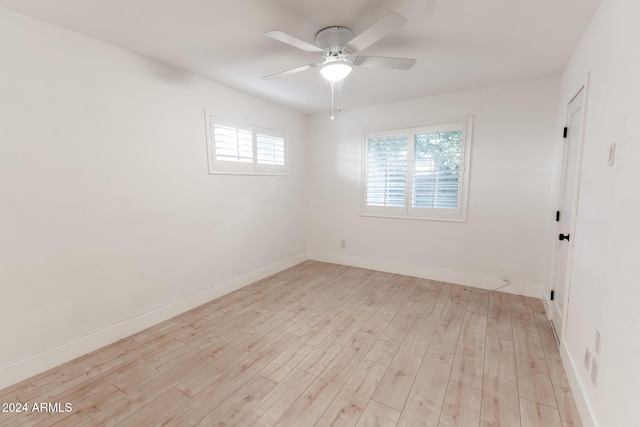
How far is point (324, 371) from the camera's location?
2061 millimetres

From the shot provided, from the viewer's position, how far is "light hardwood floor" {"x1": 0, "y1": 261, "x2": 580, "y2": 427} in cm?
167

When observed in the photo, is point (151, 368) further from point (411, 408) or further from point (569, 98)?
point (569, 98)

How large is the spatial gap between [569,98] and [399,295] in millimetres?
2641

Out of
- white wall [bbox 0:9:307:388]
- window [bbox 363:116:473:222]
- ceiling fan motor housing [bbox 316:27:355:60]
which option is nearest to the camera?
white wall [bbox 0:9:307:388]

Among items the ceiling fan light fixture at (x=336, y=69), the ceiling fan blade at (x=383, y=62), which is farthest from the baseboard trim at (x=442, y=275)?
the ceiling fan light fixture at (x=336, y=69)

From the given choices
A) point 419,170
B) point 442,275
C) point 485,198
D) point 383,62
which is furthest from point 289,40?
point 442,275

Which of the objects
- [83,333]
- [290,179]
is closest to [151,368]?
[83,333]

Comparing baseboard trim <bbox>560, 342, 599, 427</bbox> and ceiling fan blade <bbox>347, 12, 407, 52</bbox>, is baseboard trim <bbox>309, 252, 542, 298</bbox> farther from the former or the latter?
ceiling fan blade <bbox>347, 12, 407, 52</bbox>

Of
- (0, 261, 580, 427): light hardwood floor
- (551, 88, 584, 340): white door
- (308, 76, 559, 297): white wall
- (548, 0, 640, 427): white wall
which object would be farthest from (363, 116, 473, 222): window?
(548, 0, 640, 427): white wall

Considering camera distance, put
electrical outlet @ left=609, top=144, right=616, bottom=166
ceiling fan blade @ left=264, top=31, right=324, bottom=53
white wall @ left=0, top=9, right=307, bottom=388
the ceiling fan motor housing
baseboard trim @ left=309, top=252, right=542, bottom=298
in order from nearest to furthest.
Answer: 1. electrical outlet @ left=609, top=144, right=616, bottom=166
2. ceiling fan blade @ left=264, top=31, right=324, bottom=53
3. white wall @ left=0, top=9, right=307, bottom=388
4. the ceiling fan motor housing
5. baseboard trim @ left=309, top=252, right=542, bottom=298

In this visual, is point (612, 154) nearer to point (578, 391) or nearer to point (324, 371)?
point (578, 391)

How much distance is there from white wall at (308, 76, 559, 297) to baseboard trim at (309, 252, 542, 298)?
0.5 inches

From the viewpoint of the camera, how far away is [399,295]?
11.2ft

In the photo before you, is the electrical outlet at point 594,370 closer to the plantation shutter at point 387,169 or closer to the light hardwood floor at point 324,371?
the light hardwood floor at point 324,371
